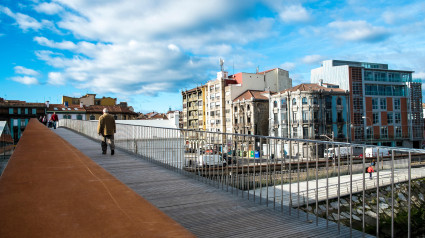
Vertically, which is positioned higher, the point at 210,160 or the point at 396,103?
the point at 396,103

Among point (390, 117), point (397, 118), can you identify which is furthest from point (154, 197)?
point (397, 118)

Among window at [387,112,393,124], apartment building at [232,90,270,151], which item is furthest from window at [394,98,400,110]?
apartment building at [232,90,270,151]

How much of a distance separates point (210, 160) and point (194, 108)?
70604 mm

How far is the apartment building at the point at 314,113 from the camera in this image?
52.2 m

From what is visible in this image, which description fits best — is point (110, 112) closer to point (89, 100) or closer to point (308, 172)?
point (89, 100)

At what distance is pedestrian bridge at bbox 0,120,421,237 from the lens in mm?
1653

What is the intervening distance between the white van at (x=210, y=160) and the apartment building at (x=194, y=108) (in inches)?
2546

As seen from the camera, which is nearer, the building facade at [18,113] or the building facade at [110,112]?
the building facade at [18,113]

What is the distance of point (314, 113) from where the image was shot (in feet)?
171

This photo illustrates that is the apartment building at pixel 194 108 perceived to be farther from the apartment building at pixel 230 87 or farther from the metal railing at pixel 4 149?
the metal railing at pixel 4 149

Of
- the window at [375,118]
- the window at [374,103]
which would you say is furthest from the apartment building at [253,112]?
the window at [375,118]

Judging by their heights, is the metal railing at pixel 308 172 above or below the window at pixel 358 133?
above

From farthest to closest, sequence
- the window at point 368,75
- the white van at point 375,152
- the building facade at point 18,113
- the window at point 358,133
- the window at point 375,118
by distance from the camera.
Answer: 1. the building facade at point 18,113
2. the window at point 368,75
3. the window at point 375,118
4. the window at point 358,133
5. the white van at point 375,152

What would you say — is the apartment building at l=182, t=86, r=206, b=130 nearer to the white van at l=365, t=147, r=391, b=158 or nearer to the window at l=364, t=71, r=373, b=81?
the window at l=364, t=71, r=373, b=81
